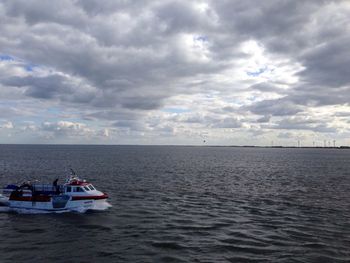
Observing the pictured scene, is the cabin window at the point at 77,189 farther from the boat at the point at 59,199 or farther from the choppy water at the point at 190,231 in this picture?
the choppy water at the point at 190,231

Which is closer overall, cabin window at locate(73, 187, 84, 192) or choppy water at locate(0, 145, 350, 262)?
choppy water at locate(0, 145, 350, 262)

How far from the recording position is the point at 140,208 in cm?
4659

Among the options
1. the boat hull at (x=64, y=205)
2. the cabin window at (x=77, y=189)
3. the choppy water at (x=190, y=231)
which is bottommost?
the choppy water at (x=190, y=231)

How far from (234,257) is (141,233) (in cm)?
1080

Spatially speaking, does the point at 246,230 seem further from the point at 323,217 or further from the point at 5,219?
the point at 5,219

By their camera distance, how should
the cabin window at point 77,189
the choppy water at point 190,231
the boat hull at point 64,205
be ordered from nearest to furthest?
the choppy water at point 190,231 → the boat hull at point 64,205 → the cabin window at point 77,189

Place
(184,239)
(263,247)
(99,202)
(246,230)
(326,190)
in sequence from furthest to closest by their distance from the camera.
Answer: (326,190) < (99,202) < (246,230) < (184,239) < (263,247)

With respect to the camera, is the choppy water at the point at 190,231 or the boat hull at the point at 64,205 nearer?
the choppy water at the point at 190,231

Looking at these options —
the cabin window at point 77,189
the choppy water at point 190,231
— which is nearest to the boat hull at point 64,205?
the cabin window at point 77,189

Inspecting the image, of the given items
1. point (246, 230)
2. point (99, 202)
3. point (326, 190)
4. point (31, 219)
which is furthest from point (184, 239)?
point (326, 190)

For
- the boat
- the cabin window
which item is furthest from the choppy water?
the cabin window

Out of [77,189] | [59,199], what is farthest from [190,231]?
[59,199]

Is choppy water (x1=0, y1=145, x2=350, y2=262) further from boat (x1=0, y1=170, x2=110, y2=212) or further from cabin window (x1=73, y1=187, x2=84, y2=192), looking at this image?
cabin window (x1=73, y1=187, x2=84, y2=192)

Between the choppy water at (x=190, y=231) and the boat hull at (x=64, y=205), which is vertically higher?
the boat hull at (x=64, y=205)
